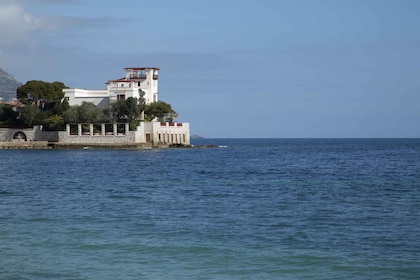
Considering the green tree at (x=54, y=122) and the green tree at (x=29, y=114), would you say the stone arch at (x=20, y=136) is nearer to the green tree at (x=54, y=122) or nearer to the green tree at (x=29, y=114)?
the green tree at (x=29, y=114)

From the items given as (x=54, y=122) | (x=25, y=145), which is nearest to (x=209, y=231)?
(x=54, y=122)

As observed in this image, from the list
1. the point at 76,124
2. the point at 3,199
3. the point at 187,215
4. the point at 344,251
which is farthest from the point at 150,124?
the point at 344,251

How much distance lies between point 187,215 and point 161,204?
11.7ft

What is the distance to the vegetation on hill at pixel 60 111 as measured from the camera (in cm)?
9306

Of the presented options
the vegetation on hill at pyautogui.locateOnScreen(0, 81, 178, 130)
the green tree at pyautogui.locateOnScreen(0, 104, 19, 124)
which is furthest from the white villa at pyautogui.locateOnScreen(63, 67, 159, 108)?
the green tree at pyautogui.locateOnScreen(0, 104, 19, 124)

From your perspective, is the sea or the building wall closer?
the sea

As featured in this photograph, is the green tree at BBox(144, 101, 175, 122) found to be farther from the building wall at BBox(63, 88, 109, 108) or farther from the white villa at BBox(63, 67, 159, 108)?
the building wall at BBox(63, 88, 109, 108)

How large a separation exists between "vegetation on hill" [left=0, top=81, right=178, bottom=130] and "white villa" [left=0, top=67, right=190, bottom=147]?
0.94 m

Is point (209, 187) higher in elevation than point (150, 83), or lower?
lower

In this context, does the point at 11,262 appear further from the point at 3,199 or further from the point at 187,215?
the point at 3,199

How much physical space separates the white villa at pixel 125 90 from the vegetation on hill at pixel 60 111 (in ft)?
5.49

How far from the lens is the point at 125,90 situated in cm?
9669

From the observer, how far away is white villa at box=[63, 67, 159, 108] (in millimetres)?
97213

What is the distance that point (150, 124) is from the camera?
3720 inches
